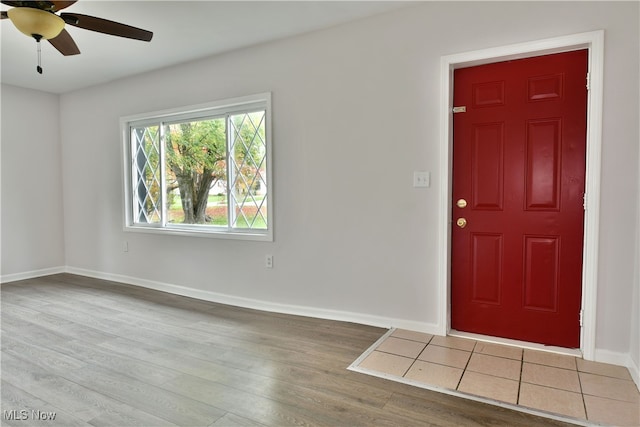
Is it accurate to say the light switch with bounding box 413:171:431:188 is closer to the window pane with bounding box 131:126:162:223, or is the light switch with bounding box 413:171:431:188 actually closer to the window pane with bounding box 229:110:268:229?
the window pane with bounding box 229:110:268:229

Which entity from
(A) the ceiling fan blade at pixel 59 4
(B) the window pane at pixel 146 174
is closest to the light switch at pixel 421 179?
(A) the ceiling fan blade at pixel 59 4

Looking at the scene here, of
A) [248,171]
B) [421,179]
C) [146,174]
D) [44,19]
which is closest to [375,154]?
[421,179]

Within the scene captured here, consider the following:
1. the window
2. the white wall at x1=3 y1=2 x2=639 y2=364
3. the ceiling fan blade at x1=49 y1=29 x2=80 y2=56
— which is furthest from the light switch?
the ceiling fan blade at x1=49 y1=29 x2=80 y2=56

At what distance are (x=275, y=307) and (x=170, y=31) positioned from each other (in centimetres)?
260

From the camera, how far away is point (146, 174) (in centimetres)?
468

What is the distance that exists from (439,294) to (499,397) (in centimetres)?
93

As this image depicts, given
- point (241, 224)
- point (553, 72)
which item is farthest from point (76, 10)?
point (553, 72)

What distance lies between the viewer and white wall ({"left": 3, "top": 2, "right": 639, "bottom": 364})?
2.36 meters

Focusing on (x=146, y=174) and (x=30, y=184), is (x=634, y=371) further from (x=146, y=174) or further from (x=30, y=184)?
(x=30, y=184)

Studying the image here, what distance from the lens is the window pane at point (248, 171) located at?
3.75 m

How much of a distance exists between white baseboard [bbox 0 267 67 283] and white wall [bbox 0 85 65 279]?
0.04ft

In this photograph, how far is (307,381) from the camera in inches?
88.4

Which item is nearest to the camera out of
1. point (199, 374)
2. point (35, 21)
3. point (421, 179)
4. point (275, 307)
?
point (35, 21)

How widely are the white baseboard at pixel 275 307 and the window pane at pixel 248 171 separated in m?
0.76
